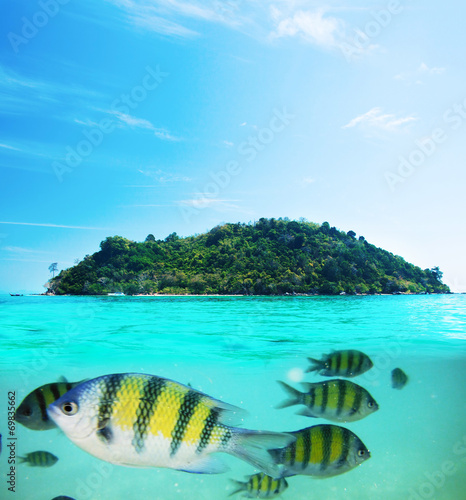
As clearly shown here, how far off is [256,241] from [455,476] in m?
19.7

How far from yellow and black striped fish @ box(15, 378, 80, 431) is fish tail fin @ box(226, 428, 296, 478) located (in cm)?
190

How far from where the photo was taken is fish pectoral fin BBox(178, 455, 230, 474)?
1.43 meters

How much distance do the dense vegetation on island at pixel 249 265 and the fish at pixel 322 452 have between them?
17.7 meters

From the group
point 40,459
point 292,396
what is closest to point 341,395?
point 292,396

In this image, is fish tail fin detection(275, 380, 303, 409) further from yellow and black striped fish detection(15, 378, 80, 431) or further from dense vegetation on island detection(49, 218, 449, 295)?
dense vegetation on island detection(49, 218, 449, 295)

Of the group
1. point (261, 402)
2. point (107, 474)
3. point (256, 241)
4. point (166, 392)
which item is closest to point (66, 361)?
point (107, 474)

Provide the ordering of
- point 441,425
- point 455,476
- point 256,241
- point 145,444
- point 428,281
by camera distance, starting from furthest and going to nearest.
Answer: point 428,281 → point 256,241 → point 441,425 → point 455,476 → point 145,444

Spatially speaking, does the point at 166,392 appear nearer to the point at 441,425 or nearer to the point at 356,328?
the point at 356,328

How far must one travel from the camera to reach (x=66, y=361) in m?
10.2

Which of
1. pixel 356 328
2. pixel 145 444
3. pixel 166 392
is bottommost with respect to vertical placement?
pixel 356 328

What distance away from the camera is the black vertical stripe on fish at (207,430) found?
1.58 meters

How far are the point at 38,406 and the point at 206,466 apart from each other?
205cm

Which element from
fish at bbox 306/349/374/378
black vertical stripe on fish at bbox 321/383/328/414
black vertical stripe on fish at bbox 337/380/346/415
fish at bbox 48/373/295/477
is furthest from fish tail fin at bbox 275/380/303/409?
fish at bbox 48/373/295/477

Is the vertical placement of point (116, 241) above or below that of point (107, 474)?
above
